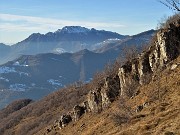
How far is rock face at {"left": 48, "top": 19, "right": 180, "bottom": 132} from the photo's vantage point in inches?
2477

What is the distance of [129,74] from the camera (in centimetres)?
7156

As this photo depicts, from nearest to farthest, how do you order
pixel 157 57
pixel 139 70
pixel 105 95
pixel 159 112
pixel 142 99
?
1. pixel 159 112
2. pixel 142 99
3. pixel 157 57
4. pixel 139 70
5. pixel 105 95

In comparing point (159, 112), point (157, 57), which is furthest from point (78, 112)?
point (159, 112)

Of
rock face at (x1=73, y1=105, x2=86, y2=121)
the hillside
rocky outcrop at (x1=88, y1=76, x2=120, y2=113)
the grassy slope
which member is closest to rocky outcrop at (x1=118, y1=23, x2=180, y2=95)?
the hillside

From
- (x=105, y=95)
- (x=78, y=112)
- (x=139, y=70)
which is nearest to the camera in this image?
(x=139, y=70)

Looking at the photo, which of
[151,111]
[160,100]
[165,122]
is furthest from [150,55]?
[165,122]

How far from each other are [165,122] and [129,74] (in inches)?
1544

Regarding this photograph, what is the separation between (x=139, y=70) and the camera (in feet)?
225

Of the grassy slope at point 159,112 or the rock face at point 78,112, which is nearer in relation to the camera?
the grassy slope at point 159,112

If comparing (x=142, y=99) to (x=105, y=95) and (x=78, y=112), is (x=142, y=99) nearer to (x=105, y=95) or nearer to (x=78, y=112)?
(x=105, y=95)

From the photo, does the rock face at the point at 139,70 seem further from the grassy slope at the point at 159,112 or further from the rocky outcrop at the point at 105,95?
the grassy slope at the point at 159,112

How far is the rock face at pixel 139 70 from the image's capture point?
206 ft

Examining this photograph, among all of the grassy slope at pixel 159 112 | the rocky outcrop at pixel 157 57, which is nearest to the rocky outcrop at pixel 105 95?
the rocky outcrop at pixel 157 57

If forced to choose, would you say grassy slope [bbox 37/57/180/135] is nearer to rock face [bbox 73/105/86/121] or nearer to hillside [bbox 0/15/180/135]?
hillside [bbox 0/15/180/135]
